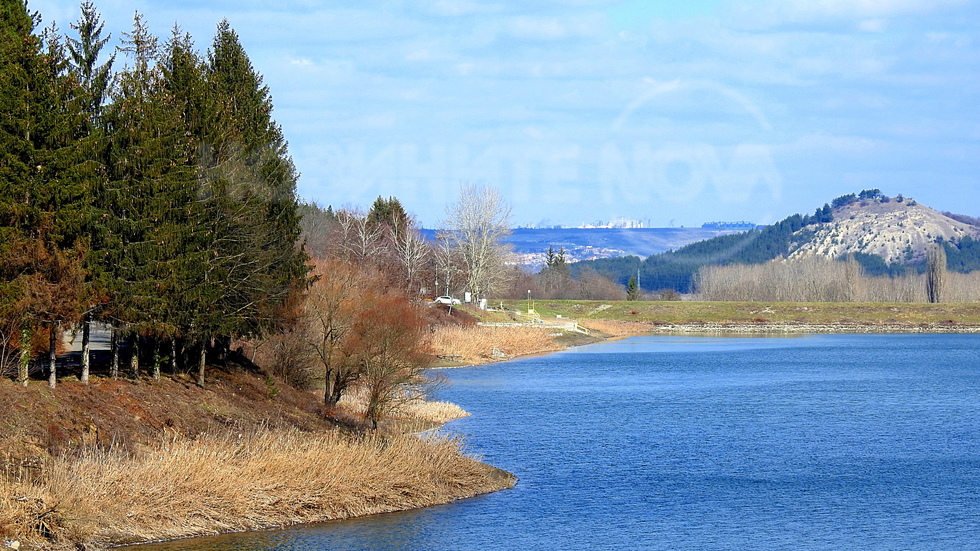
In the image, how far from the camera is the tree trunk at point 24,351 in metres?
26.7

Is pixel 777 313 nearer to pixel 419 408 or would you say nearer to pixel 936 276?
pixel 936 276

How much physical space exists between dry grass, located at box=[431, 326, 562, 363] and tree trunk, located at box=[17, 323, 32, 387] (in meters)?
41.8

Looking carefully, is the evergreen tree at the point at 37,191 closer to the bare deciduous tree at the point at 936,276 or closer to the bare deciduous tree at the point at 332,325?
the bare deciduous tree at the point at 332,325

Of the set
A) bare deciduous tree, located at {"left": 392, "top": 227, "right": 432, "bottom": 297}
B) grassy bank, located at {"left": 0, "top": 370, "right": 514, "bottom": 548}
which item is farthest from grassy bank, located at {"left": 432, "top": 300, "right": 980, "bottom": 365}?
grassy bank, located at {"left": 0, "top": 370, "right": 514, "bottom": 548}

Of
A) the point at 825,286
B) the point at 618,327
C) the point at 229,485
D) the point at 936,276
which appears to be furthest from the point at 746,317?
the point at 229,485

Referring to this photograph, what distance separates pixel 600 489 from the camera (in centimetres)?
2911

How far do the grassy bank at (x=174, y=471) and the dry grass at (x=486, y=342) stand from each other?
1553 inches

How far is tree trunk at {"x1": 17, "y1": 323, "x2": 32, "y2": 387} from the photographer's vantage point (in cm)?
2669

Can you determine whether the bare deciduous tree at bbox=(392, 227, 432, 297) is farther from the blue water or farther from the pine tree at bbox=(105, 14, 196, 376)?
the pine tree at bbox=(105, 14, 196, 376)

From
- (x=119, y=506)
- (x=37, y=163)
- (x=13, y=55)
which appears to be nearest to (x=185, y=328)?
(x=37, y=163)

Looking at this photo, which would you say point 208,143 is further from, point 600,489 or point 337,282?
point 600,489

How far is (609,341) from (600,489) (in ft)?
247

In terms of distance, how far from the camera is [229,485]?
23500 mm

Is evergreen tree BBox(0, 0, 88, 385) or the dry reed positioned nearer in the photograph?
evergreen tree BBox(0, 0, 88, 385)
